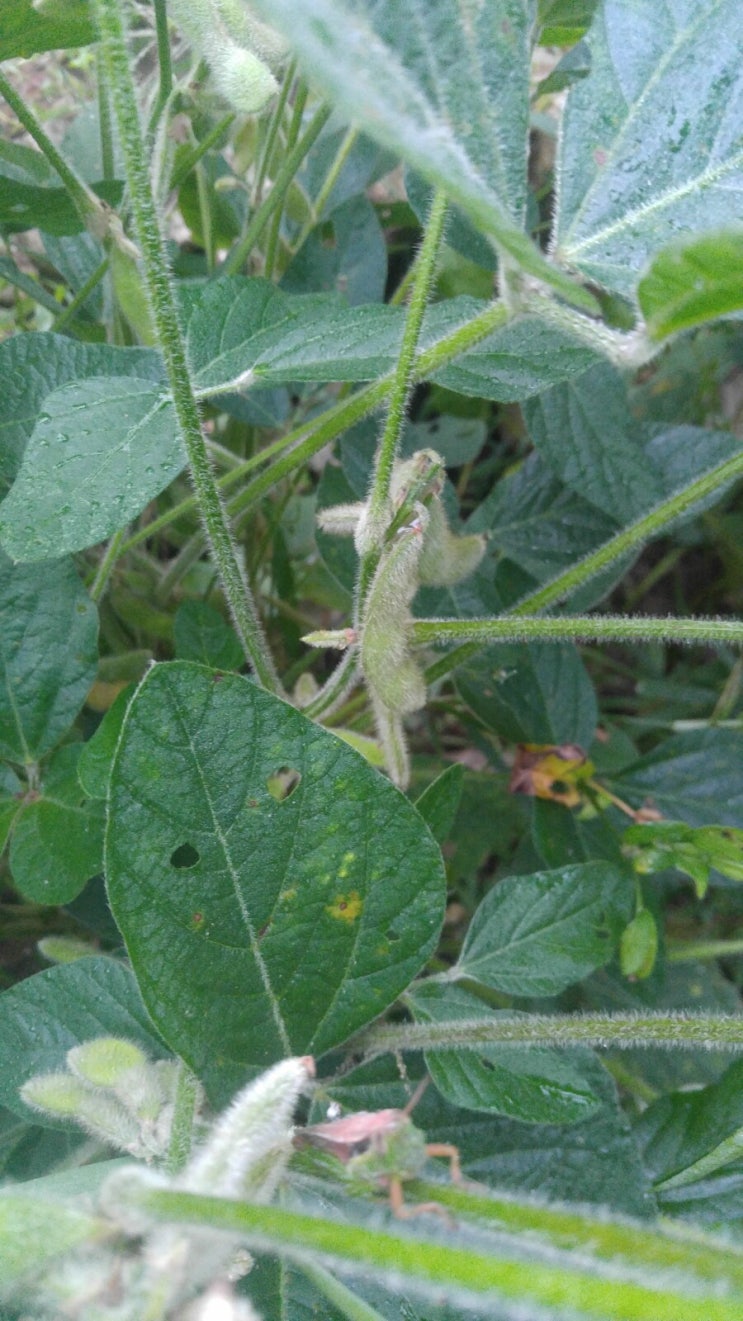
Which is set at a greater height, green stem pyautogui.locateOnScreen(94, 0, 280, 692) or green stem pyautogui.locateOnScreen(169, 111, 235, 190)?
green stem pyautogui.locateOnScreen(169, 111, 235, 190)

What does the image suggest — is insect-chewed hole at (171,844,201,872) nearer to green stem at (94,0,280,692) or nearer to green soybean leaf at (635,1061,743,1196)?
green stem at (94,0,280,692)

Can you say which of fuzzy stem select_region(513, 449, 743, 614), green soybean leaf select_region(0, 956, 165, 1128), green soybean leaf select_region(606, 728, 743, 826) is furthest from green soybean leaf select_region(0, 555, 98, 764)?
green soybean leaf select_region(606, 728, 743, 826)

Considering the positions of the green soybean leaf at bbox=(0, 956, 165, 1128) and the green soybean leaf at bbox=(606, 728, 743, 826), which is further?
the green soybean leaf at bbox=(606, 728, 743, 826)

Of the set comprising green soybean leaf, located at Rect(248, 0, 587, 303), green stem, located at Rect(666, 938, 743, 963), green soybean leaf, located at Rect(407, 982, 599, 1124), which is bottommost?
green stem, located at Rect(666, 938, 743, 963)

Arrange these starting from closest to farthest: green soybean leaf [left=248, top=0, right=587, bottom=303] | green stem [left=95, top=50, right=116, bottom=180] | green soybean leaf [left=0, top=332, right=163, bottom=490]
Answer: green soybean leaf [left=248, top=0, right=587, bottom=303] < green soybean leaf [left=0, top=332, right=163, bottom=490] < green stem [left=95, top=50, right=116, bottom=180]

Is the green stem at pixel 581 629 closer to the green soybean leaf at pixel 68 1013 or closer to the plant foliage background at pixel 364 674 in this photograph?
the plant foliage background at pixel 364 674

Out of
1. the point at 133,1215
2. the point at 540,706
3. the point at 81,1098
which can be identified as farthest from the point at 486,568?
the point at 133,1215

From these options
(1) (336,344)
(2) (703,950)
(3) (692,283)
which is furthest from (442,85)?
(2) (703,950)
